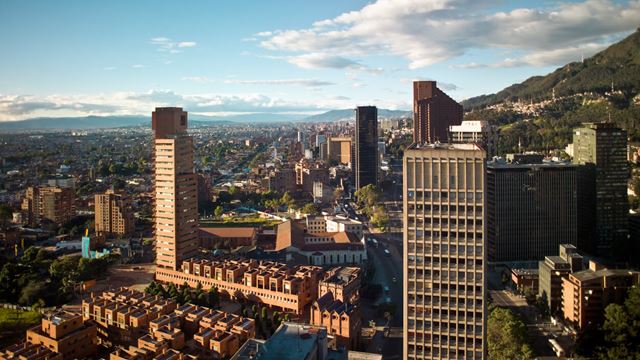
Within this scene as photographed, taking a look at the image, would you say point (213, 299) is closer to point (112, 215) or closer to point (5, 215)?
point (112, 215)

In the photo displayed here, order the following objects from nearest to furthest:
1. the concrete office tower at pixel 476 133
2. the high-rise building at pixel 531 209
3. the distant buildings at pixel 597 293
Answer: the distant buildings at pixel 597 293
the high-rise building at pixel 531 209
the concrete office tower at pixel 476 133

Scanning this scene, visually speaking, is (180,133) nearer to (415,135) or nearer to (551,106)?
(415,135)

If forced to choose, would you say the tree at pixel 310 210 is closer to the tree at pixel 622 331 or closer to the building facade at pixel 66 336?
the building facade at pixel 66 336

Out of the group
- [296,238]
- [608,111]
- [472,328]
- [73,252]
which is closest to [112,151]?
[73,252]

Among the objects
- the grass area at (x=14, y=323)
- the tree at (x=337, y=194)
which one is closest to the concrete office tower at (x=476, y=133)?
the tree at (x=337, y=194)

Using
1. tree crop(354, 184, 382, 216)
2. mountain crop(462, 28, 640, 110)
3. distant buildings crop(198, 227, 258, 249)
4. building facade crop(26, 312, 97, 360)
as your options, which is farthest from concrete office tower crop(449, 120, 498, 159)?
building facade crop(26, 312, 97, 360)
